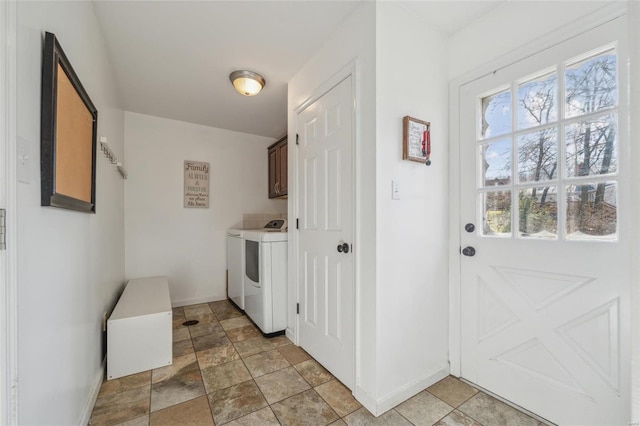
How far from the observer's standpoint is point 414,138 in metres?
1.63

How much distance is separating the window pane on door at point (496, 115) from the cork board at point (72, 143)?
2.15 m

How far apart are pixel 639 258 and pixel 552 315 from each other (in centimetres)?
78

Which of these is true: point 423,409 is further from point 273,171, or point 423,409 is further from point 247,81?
point 273,171

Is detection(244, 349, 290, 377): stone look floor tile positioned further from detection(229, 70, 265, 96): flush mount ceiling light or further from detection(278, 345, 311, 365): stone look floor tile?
detection(229, 70, 265, 96): flush mount ceiling light

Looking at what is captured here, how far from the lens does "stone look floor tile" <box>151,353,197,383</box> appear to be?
1.86m

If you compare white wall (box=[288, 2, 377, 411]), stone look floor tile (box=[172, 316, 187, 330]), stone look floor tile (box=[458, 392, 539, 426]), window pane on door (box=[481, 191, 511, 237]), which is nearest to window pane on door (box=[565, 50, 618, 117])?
window pane on door (box=[481, 191, 511, 237])

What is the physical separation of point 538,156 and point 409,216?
0.75 meters

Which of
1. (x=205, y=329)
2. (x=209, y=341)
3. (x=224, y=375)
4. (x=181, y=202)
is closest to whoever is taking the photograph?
(x=224, y=375)

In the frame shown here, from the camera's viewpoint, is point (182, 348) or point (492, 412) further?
point (182, 348)

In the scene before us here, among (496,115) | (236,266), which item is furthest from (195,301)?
(496,115)

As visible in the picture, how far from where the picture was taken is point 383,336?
1530 millimetres

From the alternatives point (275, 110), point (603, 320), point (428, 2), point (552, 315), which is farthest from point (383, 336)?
point (275, 110)

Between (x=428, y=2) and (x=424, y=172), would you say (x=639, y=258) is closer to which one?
(x=424, y=172)

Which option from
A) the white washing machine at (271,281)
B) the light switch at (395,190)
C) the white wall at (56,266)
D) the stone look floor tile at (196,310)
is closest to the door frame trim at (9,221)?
the white wall at (56,266)
